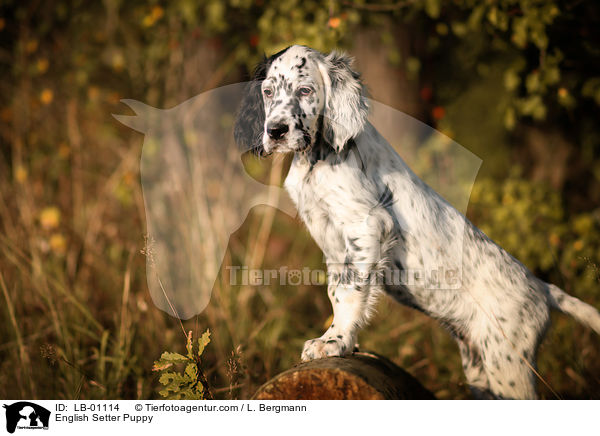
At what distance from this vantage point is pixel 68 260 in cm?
527

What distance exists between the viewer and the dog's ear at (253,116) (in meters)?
2.45

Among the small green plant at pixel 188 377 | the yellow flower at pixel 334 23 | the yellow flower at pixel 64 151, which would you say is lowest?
the small green plant at pixel 188 377

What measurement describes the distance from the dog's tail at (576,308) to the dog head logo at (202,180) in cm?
133

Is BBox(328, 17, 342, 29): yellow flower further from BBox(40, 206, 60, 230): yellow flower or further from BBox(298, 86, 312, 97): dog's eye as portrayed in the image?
BBox(40, 206, 60, 230): yellow flower

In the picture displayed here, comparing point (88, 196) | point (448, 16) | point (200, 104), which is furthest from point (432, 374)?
point (88, 196)

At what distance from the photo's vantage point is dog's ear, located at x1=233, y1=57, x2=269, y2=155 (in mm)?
2451

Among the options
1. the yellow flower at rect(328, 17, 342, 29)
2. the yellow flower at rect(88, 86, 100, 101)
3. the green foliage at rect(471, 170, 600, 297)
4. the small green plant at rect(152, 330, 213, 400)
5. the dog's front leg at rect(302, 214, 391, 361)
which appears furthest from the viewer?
the yellow flower at rect(88, 86, 100, 101)

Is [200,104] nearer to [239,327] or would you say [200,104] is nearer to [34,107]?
[34,107]

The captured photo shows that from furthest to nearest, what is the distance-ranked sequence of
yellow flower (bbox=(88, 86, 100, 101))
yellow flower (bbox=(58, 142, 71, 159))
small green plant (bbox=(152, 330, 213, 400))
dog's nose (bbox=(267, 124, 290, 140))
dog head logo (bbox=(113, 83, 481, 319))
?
yellow flower (bbox=(58, 142, 71, 159))
yellow flower (bbox=(88, 86, 100, 101))
dog head logo (bbox=(113, 83, 481, 319))
small green plant (bbox=(152, 330, 213, 400))
dog's nose (bbox=(267, 124, 290, 140))

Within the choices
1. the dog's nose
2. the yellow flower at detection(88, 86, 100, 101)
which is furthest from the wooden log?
the yellow flower at detection(88, 86, 100, 101)

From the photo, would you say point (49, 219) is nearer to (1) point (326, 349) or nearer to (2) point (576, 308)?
(1) point (326, 349)
